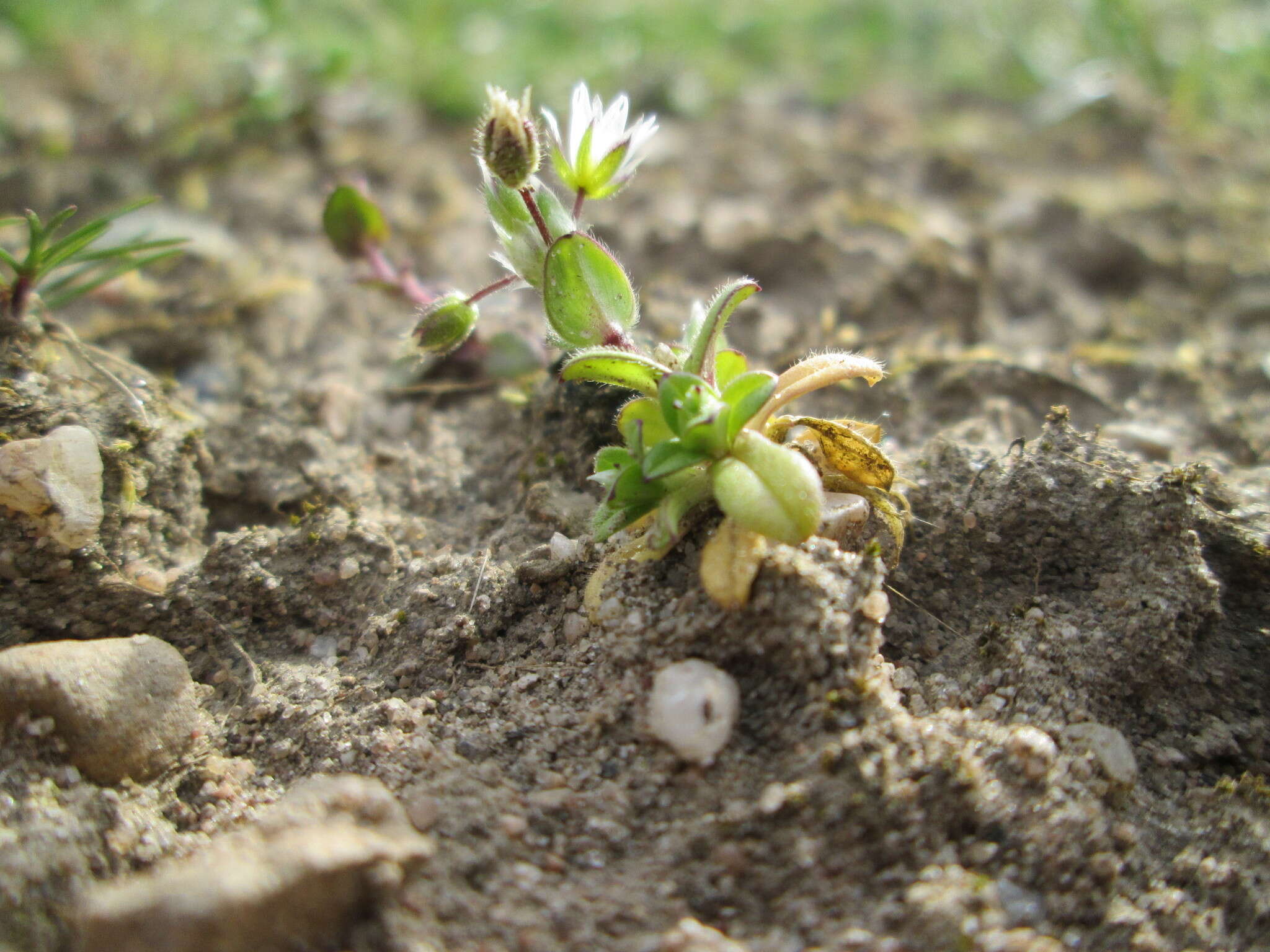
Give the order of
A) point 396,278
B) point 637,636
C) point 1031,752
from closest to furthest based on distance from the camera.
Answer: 1. point 1031,752
2. point 637,636
3. point 396,278

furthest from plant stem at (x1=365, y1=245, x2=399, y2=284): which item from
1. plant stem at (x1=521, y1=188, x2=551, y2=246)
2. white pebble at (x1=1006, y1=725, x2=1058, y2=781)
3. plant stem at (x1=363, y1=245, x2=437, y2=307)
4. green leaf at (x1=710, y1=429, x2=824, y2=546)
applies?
white pebble at (x1=1006, y1=725, x2=1058, y2=781)

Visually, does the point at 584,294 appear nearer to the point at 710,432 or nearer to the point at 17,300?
the point at 710,432

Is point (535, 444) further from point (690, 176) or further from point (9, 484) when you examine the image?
point (690, 176)

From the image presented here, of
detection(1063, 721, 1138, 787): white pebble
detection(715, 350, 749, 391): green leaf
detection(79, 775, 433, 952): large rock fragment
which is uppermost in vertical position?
detection(715, 350, 749, 391): green leaf

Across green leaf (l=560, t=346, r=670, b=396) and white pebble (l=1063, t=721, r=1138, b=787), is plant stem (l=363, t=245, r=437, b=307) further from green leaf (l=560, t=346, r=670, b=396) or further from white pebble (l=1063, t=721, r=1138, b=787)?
white pebble (l=1063, t=721, r=1138, b=787)

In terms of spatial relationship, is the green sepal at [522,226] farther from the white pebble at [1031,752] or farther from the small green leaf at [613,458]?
the white pebble at [1031,752]

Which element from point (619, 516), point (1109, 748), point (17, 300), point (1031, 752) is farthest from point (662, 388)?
point (17, 300)

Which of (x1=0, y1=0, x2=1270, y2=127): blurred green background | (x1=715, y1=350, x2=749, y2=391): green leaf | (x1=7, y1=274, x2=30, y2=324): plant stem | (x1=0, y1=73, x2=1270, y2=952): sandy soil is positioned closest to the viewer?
(x1=0, y1=73, x2=1270, y2=952): sandy soil

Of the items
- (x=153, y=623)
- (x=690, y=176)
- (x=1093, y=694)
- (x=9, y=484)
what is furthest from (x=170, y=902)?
(x=690, y=176)
